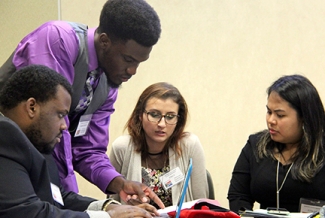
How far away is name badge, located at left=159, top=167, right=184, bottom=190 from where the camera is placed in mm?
2726

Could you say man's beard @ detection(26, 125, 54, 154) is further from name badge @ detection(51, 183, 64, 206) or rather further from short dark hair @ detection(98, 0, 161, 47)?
short dark hair @ detection(98, 0, 161, 47)

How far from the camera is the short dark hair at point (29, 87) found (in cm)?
144

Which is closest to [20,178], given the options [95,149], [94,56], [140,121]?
[94,56]

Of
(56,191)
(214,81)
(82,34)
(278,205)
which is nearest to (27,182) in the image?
(56,191)

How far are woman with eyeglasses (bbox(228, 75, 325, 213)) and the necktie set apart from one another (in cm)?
109

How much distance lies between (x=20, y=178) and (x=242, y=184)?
1.62 m

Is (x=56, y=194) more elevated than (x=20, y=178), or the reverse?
(x=20, y=178)

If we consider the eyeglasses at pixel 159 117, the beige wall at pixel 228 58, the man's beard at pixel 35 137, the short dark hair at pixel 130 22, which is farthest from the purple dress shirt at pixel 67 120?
the beige wall at pixel 228 58

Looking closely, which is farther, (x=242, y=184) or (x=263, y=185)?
(x=242, y=184)

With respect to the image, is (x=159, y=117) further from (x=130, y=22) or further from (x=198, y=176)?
(x=130, y=22)

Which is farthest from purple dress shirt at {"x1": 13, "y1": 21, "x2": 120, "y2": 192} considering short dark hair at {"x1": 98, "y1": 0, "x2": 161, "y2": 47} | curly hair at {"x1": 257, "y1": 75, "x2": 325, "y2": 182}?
curly hair at {"x1": 257, "y1": 75, "x2": 325, "y2": 182}

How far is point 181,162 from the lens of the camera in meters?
2.85

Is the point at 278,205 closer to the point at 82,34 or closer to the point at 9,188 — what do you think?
the point at 82,34

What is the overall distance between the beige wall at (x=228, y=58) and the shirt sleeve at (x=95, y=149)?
182 centimetres
